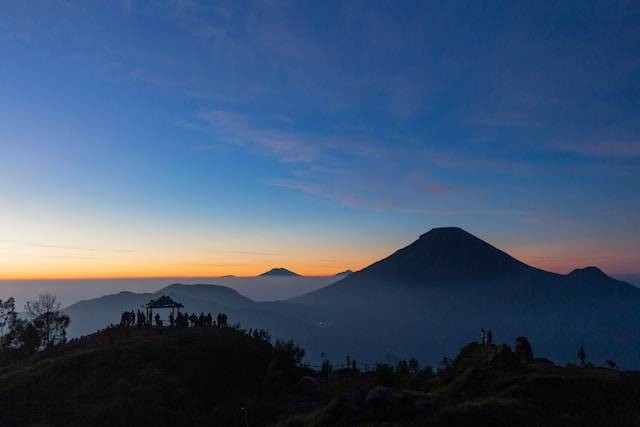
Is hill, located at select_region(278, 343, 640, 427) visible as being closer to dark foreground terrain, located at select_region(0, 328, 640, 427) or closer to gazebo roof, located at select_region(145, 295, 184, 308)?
dark foreground terrain, located at select_region(0, 328, 640, 427)

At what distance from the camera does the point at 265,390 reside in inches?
1189

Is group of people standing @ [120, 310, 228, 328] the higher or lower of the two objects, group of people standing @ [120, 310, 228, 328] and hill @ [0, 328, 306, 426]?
the higher

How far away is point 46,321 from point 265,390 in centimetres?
3884

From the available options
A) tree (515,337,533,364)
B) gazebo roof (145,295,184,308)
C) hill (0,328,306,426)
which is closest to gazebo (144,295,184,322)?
gazebo roof (145,295,184,308)

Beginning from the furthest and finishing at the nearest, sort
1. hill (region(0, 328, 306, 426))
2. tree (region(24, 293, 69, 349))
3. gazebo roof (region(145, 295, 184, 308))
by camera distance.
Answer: tree (region(24, 293, 69, 349)) → gazebo roof (region(145, 295, 184, 308)) → hill (region(0, 328, 306, 426))

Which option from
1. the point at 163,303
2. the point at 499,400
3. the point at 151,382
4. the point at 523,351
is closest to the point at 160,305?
the point at 163,303

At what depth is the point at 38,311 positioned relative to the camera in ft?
188

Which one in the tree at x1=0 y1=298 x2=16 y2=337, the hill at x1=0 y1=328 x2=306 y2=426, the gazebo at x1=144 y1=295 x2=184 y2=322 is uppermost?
the gazebo at x1=144 y1=295 x2=184 y2=322

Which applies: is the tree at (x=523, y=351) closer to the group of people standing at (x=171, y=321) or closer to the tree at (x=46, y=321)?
the group of people standing at (x=171, y=321)

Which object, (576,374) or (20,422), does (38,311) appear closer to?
(20,422)

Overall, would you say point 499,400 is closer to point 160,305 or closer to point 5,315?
point 160,305

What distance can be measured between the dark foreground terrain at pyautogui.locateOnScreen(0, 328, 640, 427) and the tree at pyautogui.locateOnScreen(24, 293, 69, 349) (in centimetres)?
2082

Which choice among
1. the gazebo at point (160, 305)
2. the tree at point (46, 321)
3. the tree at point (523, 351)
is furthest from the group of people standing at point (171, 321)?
the tree at point (523, 351)

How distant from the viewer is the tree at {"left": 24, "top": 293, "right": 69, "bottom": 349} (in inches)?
2148
